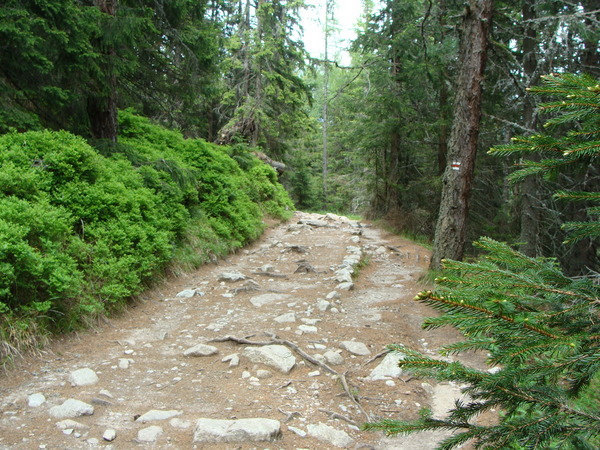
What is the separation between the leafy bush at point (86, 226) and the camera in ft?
13.3

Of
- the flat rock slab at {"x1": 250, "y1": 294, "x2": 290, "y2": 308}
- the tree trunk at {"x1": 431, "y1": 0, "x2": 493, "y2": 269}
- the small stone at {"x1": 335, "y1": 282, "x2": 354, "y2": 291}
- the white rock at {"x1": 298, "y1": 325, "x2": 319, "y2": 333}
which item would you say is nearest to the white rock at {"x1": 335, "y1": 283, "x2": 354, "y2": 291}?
the small stone at {"x1": 335, "y1": 282, "x2": 354, "y2": 291}

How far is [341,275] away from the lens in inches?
304

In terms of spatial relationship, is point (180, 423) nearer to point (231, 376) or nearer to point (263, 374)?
point (231, 376)

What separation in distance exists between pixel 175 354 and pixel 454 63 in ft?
33.7

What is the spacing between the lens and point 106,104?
7.91 m

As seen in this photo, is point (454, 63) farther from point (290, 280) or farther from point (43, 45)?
point (43, 45)

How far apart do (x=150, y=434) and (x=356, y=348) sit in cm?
255

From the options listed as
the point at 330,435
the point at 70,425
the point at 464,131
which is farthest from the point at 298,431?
the point at 464,131

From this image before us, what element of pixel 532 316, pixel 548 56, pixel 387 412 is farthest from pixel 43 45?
pixel 548 56

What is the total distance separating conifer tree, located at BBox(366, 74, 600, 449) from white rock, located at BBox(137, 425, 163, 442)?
1.82 metres

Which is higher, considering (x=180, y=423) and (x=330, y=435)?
(x=180, y=423)

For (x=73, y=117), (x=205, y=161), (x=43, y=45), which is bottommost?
(x=205, y=161)

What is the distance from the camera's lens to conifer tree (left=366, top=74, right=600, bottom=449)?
1438 millimetres

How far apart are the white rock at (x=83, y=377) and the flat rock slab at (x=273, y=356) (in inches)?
57.2
